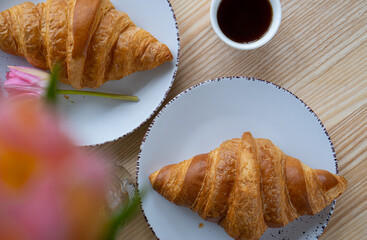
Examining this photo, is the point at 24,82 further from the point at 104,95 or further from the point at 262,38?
the point at 262,38

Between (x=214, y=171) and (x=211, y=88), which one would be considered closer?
(x=214, y=171)

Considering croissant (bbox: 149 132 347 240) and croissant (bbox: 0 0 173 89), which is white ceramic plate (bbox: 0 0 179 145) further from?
croissant (bbox: 149 132 347 240)

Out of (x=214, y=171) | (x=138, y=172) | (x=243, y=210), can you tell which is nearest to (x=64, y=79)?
(x=138, y=172)

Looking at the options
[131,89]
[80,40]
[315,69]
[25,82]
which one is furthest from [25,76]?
[315,69]

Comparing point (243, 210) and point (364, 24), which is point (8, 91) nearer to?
point (243, 210)

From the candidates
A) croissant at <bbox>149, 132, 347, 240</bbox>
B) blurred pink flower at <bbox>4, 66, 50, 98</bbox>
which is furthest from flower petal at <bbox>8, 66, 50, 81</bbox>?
croissant at <bbox>149, 132, 347, 240</bbox>

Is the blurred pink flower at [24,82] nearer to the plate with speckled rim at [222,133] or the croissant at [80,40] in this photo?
the croissant at [80,40]
